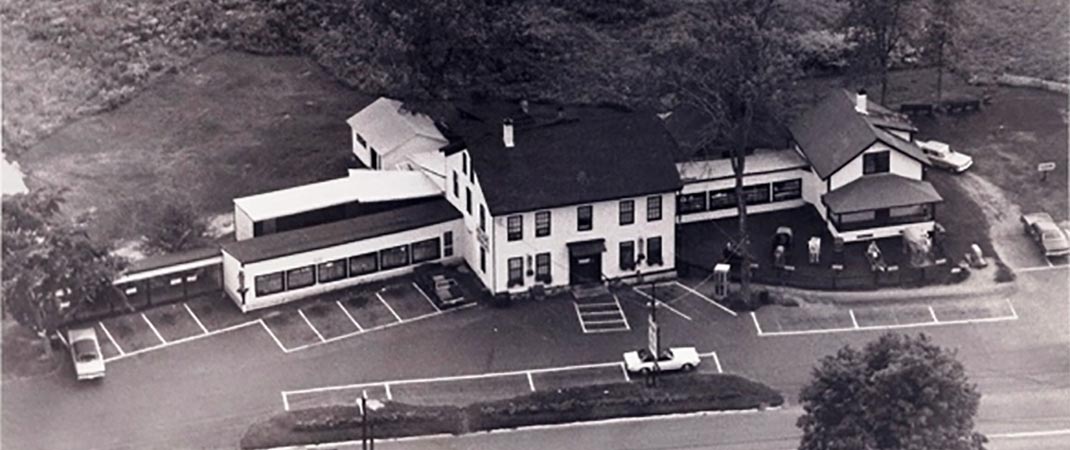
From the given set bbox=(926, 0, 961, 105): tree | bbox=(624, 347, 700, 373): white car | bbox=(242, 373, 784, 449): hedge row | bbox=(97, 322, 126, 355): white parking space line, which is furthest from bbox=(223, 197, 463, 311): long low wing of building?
bbox=(926, 0, 961, 105): tree

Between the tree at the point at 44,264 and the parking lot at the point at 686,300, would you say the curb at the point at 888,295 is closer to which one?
the parking lot at the point at 686,300

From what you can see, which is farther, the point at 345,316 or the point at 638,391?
the point at 345,316

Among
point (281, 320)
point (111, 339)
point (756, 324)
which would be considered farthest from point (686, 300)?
point (111, 339)

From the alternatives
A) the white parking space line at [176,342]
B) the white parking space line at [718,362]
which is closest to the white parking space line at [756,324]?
the white parking space line at [718,362]

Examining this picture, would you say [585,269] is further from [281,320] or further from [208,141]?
[208,141]

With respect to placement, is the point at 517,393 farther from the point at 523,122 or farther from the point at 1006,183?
the point at 1006,183

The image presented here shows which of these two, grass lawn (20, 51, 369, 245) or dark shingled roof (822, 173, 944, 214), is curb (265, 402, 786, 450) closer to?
dark shingled roof (822, 173, 944, 214)

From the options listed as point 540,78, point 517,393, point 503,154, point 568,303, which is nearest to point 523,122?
point 503,154
